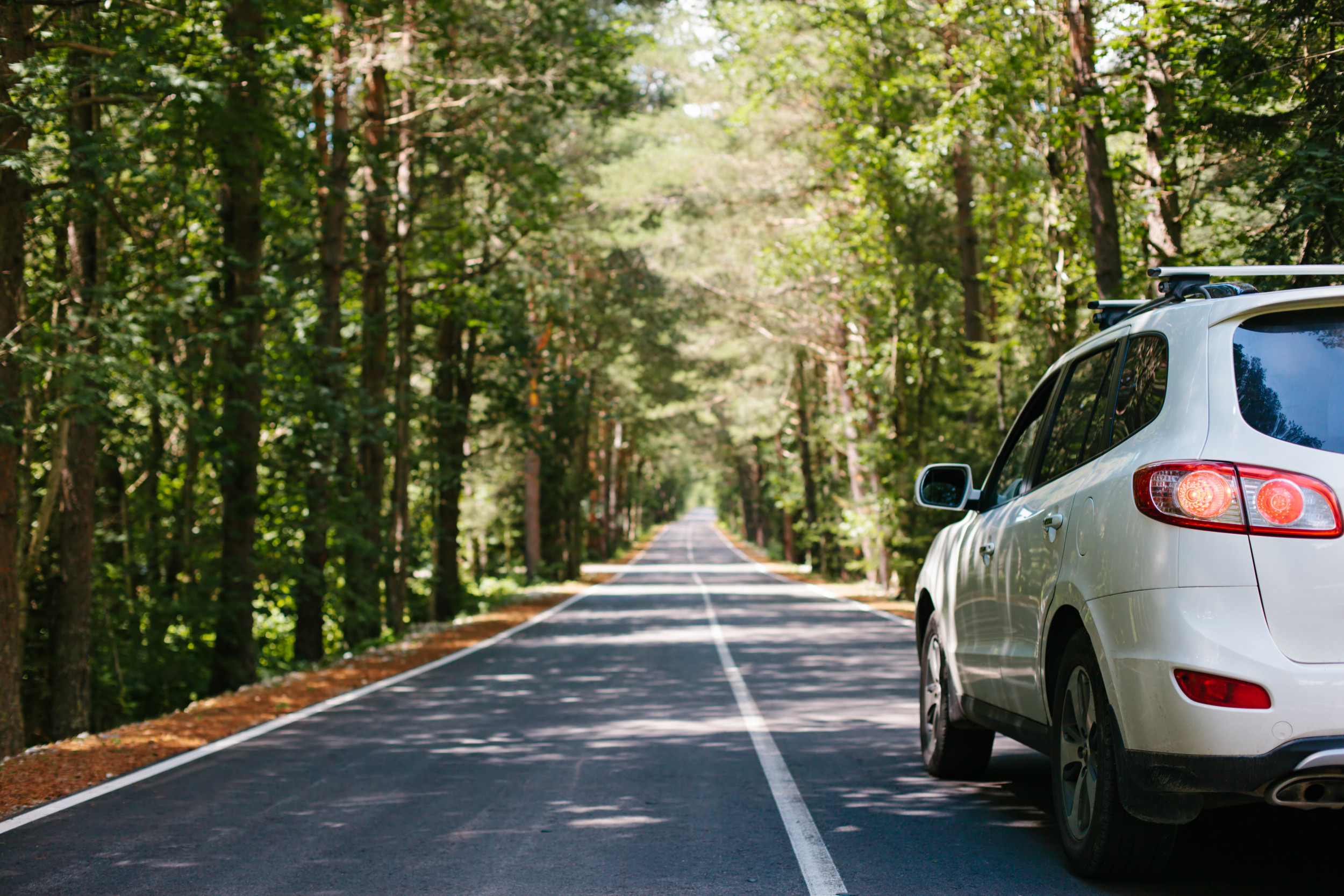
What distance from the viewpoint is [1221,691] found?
3766 mm

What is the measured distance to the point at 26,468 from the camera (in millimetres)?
16062

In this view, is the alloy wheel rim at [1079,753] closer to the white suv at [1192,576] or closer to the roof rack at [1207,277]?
the white suv at [1192,576]

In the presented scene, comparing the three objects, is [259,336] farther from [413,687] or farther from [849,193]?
[849,193]

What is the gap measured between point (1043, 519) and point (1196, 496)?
3.99 feet

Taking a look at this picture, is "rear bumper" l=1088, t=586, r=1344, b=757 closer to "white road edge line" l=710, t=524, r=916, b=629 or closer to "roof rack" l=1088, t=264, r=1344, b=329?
"roof rack" l=1088, t=264, r=1344, b=329

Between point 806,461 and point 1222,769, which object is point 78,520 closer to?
point 1222,769

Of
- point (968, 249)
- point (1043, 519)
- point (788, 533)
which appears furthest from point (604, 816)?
point (788, 533)

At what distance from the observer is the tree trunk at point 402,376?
20.6 meters

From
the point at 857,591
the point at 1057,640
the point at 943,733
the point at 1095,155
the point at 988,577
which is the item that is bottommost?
the point at 857,591

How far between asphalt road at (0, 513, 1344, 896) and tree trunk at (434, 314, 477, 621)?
45.8ft

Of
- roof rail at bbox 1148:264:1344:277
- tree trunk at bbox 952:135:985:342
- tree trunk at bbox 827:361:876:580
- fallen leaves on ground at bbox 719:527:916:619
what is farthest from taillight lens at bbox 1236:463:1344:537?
tree trunk at bbox 827:361:876:580

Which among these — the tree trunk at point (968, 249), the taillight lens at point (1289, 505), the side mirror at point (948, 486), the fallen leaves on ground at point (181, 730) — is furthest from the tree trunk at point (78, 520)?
the tree trunk at point (968, 249)

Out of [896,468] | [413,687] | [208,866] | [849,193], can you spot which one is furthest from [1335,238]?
[896,468]

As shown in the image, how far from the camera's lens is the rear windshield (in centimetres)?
387
